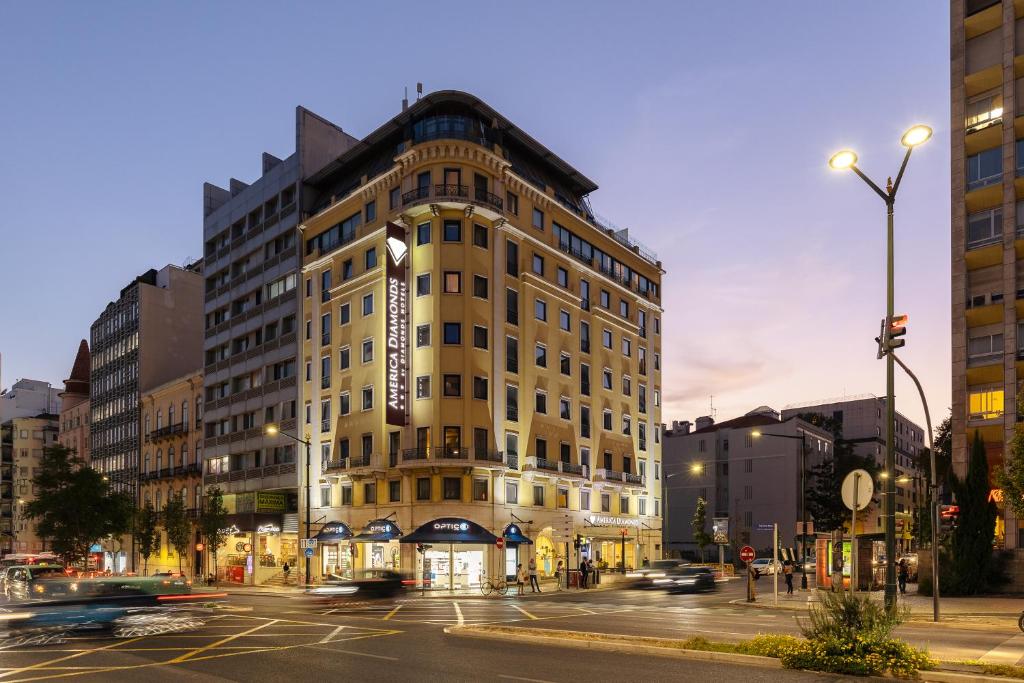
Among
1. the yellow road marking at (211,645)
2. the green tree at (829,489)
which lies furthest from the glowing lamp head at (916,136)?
the green tree at (829,489)

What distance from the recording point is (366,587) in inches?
1316

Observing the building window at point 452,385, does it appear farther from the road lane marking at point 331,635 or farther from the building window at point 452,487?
the road lane marking at point 331,635

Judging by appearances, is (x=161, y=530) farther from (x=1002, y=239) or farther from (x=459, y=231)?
(x=1002, y=239)

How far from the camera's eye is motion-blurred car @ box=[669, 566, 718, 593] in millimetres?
44469

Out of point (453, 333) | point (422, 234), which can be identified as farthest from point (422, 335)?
point (422, 234)

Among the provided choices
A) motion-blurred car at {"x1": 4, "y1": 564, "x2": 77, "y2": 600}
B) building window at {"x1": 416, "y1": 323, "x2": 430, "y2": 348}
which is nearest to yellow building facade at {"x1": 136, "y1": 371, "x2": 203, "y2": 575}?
motion-blurred car at {"x1": 4, "y1": 564, "x2": 77, "y2": 600}

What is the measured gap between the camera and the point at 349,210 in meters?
60.3

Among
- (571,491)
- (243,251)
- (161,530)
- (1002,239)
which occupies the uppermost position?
(243,251)

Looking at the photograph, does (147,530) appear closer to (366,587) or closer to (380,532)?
(380,532)

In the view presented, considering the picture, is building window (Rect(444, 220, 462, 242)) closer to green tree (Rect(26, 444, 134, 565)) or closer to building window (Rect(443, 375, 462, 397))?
building window (Rect(443, 375, 462, 397))

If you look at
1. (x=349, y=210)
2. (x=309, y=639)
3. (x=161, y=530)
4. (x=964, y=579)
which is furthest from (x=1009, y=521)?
(x=161, y=530)

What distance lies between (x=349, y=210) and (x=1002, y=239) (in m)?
40.3

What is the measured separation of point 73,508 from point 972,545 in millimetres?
65128

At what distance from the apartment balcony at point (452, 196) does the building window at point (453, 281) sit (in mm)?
4284
